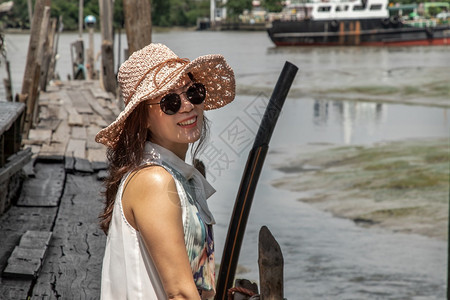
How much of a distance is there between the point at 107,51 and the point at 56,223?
11.3m

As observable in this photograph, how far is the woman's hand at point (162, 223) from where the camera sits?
190 cm

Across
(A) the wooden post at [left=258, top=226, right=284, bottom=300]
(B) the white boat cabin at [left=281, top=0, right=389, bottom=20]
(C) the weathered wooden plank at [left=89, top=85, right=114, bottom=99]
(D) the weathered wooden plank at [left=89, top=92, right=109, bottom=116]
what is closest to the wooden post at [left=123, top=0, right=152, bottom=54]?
(D) the weathered wooden plank at [left=89, top=92, right=109, bottom=116]

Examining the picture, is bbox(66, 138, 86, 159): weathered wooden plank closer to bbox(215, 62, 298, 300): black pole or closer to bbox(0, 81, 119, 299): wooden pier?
bbox(0, 81, 119, 299): wooden pier

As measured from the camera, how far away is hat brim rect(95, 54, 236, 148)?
2.07 metres

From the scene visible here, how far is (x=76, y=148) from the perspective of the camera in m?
8.42

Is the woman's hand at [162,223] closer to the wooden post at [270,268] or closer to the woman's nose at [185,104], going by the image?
the woman's nose at [185,104]

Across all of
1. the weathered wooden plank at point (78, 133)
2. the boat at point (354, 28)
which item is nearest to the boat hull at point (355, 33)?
the boat at point (354, 28)

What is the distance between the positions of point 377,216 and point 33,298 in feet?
24.6

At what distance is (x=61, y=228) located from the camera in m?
5.07

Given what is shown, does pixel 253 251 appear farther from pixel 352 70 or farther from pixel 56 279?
pixel 352 70

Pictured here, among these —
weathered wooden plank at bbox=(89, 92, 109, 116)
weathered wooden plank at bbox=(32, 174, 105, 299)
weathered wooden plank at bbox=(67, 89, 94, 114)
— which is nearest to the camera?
weathered wooden plank at bbox=(32, 174, 105, 299)

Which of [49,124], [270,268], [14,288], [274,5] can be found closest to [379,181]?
[49,124]

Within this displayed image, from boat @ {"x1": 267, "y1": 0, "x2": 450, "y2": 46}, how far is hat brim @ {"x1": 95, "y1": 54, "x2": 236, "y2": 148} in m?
53.2

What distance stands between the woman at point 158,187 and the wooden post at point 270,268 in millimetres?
461
